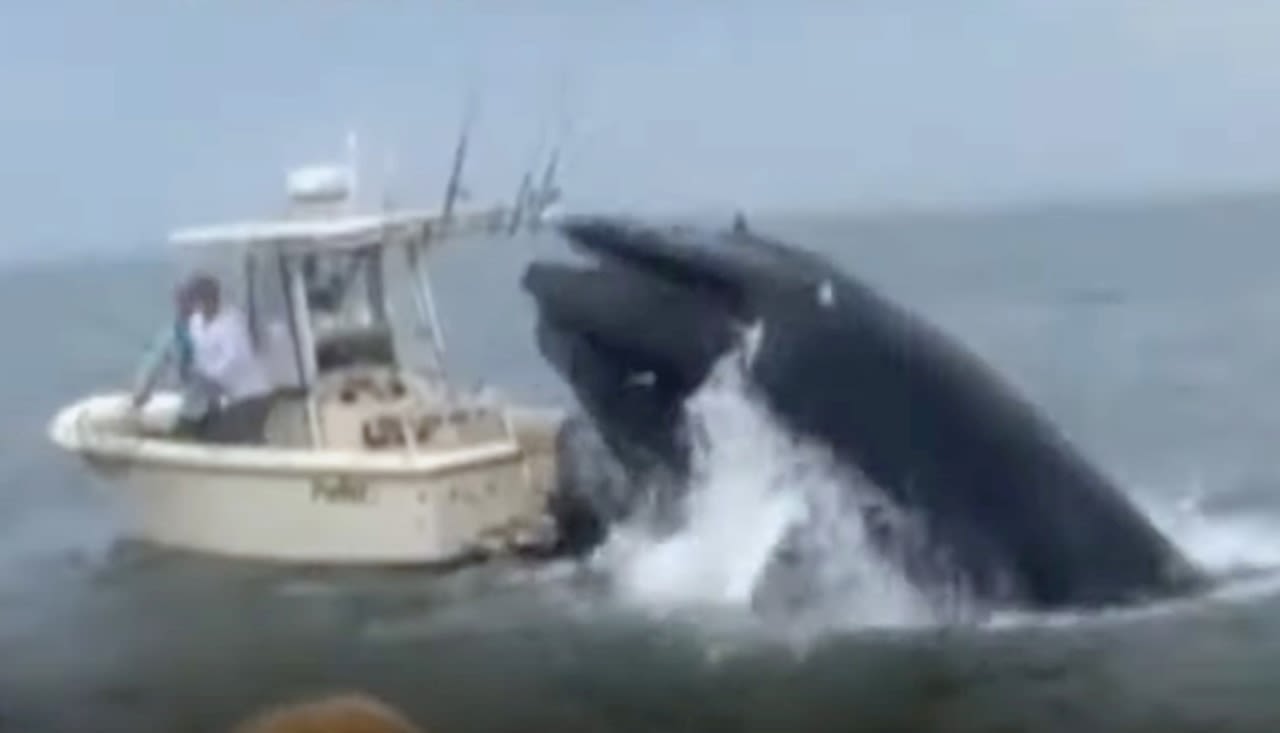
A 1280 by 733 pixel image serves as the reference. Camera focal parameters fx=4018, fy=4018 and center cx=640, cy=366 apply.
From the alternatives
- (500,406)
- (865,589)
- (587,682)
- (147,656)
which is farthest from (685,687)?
(500,406)

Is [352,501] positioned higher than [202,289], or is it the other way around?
[202,289]

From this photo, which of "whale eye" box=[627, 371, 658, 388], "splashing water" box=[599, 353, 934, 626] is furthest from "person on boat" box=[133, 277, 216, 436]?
"whale eye" box=[627, 371, 658, 388]

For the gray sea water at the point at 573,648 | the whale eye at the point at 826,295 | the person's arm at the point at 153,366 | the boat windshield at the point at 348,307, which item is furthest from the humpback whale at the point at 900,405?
the person's arm at the point at 153,366

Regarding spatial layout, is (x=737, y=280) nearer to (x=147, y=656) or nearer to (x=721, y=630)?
(x=721, y=630)

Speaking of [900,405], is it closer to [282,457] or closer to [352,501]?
[352,501]

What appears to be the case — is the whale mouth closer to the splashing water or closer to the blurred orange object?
the splashing water

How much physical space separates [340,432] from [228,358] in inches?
49.9

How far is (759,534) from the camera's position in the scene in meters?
28.3

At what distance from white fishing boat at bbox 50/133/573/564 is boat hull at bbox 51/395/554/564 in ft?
0.04

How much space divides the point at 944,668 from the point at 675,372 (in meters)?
3.38

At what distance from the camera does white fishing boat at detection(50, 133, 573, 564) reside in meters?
29.9

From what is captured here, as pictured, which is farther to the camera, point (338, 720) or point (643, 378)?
point (643, 378)

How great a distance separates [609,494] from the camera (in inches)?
1180

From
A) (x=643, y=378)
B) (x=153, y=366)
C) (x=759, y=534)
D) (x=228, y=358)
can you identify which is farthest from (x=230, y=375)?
(x=759, y=534)
